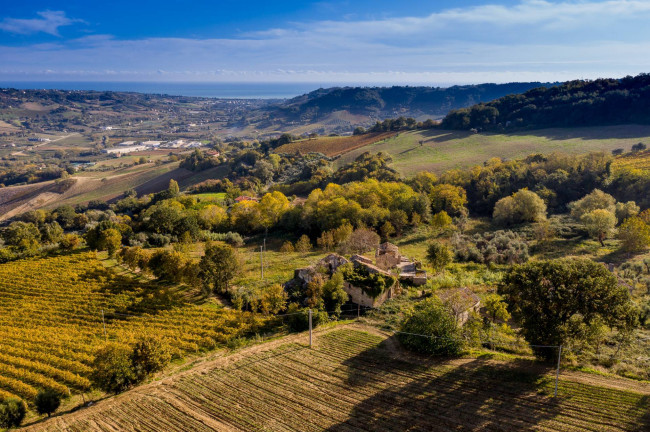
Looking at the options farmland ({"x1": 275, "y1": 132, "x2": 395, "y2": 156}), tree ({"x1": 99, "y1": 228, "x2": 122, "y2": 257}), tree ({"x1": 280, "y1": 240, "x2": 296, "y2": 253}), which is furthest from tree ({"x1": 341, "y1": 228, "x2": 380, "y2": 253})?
farmland ({"x1": 275, "y1": 132, "x2": 395, "y2": 156})

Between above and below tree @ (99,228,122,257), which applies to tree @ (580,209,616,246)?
above

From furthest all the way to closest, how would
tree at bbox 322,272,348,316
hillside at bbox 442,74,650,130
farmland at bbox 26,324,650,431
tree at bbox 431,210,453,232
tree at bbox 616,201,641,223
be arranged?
hillside at bbox 442,74,650,130 → tree at bbox 431,210,453,232 → tree at bbox 616,201,641,223 → tree at bbox 322,272,348,316 → farmland at bbox 26,324,650,431

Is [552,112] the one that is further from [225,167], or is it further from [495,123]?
[225,167]

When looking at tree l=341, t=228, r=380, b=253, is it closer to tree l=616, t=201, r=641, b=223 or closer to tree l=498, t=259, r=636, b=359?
tree l=498, t=259, r=636, b=359

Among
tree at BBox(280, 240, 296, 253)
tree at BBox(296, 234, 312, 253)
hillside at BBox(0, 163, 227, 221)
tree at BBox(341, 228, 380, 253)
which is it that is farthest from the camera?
hillside at BBox(0, 163, 227, 221)

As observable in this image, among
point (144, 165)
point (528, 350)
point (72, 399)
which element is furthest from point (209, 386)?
A: point (144, 165)

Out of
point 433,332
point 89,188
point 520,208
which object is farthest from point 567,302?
point 89,188
